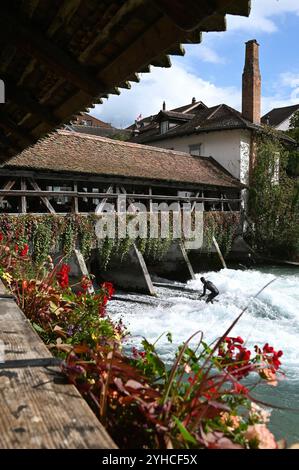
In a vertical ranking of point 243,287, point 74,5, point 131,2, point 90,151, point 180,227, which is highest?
point 90,151

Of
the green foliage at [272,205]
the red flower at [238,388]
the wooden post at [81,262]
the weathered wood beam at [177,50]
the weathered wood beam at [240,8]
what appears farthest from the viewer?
the green foliage at [272,205]

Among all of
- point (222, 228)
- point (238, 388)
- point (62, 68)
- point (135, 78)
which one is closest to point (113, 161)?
point (222, 228)

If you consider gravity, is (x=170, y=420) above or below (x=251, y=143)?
below

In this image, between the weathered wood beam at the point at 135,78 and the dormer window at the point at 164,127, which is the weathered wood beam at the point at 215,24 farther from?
the dormer window at the point at 164,127

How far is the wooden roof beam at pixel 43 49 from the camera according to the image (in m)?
2.03

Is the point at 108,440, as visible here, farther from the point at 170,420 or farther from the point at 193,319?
the point at 193,319

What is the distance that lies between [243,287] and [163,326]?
510 cm

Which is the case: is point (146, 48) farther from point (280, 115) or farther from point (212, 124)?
point (280, 115)

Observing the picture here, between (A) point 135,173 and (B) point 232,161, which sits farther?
(B) point 232,161

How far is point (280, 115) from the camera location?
37.2 meters

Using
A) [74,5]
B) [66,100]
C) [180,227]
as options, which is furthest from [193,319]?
[74,5]

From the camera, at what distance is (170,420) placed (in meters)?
1.13

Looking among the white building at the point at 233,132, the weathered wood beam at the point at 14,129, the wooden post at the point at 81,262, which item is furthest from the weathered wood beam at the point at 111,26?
the white building at the point at 233,132

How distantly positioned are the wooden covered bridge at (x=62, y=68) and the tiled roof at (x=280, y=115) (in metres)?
35.5
